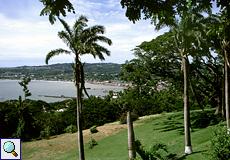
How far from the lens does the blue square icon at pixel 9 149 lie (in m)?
7.71

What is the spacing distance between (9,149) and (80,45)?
17.8ft

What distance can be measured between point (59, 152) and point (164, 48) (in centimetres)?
1071

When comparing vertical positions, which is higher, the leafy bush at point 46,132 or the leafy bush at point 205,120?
the leafy bush at point 205,120

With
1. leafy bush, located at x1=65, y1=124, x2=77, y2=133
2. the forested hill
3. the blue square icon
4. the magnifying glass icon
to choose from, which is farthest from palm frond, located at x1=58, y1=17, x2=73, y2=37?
the forested hill

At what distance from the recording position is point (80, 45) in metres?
8.33

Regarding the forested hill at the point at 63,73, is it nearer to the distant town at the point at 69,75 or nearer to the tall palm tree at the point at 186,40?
the distant town at the point at 69,75

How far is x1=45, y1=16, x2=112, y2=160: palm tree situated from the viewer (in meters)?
8.55

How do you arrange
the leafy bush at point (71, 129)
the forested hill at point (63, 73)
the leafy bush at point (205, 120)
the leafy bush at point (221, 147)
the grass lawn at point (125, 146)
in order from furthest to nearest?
the forested hill at point (63, 73)
the leafy bush at point (71, 129)
the leafy bush at point (205, 120)
the grass lawn at point (125, 146)
the leafy bush at point (221, 147)

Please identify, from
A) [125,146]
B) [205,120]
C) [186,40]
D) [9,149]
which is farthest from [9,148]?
[205,120]

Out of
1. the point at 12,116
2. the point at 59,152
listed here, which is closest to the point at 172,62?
the point at 59,152

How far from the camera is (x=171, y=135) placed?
12.2 metres

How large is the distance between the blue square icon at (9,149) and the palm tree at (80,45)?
2662 millimetres

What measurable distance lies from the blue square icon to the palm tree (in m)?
2.66

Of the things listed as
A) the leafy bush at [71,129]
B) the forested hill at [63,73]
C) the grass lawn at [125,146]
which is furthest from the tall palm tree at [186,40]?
the forested hill at [63,73]
